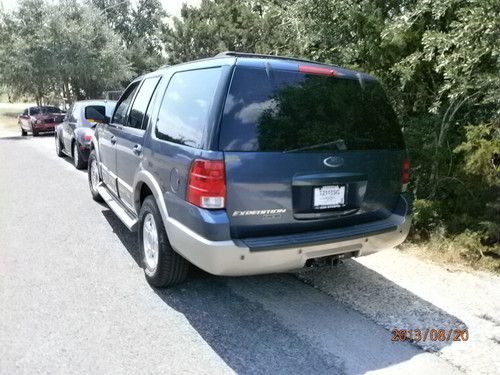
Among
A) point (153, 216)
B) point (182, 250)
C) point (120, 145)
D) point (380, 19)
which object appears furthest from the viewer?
point (380, 19)

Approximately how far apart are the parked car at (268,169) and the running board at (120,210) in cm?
48

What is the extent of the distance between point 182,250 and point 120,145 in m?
2.09

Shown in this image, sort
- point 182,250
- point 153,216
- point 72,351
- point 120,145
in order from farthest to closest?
point 120,145
point 153,216
point 182,250
point 72,351

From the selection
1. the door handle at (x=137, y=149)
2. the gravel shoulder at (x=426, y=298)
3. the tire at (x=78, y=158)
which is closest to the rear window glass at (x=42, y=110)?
the tire at (x=78, y=158)

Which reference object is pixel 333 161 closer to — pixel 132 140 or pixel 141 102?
pixel 132 140

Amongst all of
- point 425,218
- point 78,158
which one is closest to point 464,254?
point 425,218

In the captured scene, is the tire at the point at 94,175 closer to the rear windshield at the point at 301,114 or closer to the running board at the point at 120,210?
the running board at the point at 120,210

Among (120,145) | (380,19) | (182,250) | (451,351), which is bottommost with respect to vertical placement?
(451,351)

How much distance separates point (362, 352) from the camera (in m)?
3.08

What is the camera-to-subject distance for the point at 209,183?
3.00 m

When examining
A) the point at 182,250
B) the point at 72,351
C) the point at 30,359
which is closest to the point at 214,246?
the point at 182,250

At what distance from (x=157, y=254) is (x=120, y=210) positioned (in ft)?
4.54

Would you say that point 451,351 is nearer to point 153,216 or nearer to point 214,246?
point 214,246

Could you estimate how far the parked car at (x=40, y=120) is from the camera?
20734 millimetres
